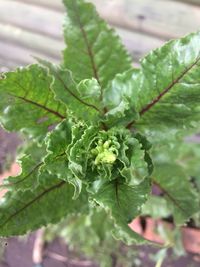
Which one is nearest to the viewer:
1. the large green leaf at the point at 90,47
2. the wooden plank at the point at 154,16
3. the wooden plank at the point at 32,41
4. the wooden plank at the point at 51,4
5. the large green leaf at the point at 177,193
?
the large green leaf at the point at 90,47

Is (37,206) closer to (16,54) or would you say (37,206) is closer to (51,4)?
(51,4)

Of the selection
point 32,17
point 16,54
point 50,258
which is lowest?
point 50,258

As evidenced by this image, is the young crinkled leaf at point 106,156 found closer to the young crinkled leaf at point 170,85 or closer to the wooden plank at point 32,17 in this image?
the young crinkled leaf at point 170,85

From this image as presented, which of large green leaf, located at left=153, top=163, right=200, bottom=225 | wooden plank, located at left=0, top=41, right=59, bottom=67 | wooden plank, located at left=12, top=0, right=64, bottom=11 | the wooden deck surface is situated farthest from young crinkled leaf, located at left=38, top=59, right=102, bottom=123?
wooden plank, located at left=0, top=41, right=59, bottom=67

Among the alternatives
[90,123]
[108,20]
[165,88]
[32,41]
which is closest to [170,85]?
[165,88]

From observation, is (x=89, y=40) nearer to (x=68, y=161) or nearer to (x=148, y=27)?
(x=68, y=161)

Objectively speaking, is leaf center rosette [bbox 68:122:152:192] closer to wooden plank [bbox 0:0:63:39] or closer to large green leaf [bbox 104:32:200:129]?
large green leaf [bbox 104:32:200:129]

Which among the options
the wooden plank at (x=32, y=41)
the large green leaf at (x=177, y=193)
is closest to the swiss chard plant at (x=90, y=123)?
the large green leaf at (x=177, y=193)

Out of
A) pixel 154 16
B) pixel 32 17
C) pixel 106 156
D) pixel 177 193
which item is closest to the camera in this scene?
pixel 106 156
